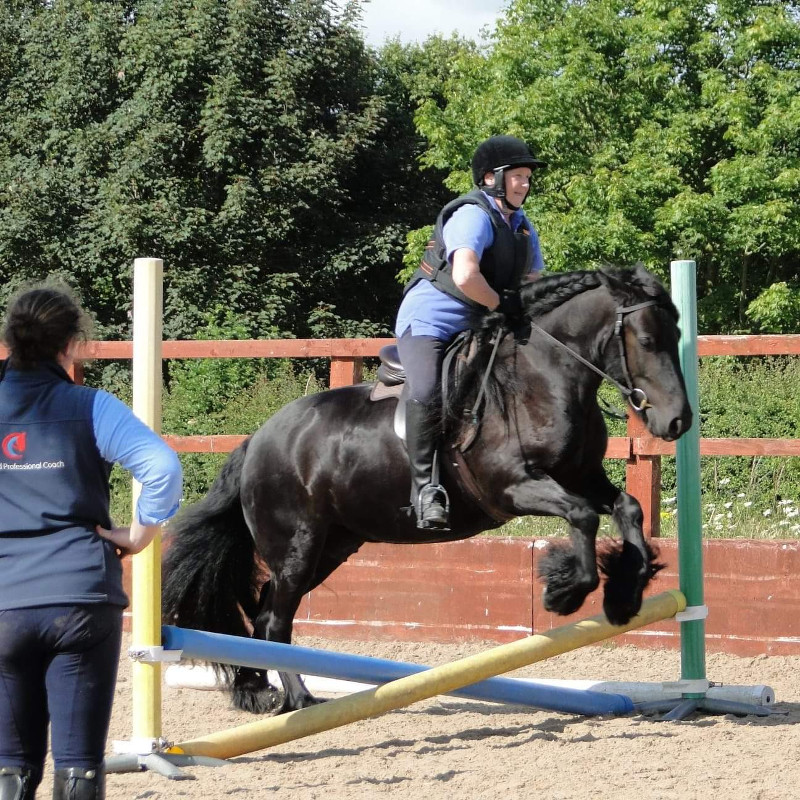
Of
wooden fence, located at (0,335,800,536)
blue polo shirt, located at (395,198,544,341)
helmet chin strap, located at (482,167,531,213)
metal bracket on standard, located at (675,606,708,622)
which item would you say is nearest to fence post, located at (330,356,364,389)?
wooden fence, located at (0,335,800,536)

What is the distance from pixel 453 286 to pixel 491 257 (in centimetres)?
21

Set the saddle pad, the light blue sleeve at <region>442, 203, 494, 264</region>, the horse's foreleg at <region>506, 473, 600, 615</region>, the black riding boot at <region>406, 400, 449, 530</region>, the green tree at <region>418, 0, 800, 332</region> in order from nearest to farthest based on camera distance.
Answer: the horse's foreleg at <region>506, 473, 600, 615</region> → the light blue sleeve at <region>442, 203, 494, 264</region> → the black riding boot at <region>406, 400, 449, 530</region> → the saddle pad → the green tree at <region>418, 0, 800, 332</region>

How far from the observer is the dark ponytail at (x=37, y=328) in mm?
2885

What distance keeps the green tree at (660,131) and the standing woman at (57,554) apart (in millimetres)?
20678

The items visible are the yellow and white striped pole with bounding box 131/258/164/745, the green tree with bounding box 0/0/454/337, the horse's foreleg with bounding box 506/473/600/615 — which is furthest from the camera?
the green tree with bounding box 0/0/454/337

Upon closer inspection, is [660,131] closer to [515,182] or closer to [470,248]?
[515,182]

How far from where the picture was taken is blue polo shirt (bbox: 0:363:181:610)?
2797mm

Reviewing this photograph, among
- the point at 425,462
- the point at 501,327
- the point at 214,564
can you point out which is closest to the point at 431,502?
the point at 425,462

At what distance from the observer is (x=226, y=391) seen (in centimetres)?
1144

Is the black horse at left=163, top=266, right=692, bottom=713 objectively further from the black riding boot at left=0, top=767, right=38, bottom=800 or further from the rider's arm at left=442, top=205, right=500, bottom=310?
the black riding boot at left=0, top=767, right=38, bottom=800

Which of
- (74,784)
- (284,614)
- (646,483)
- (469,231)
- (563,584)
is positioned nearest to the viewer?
(74,784)

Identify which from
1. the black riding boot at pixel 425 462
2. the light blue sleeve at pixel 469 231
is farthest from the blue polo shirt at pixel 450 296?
the black riding boot at pixel 425 462

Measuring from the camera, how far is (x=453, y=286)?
520cm

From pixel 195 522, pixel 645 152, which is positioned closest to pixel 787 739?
pixel 195 522
